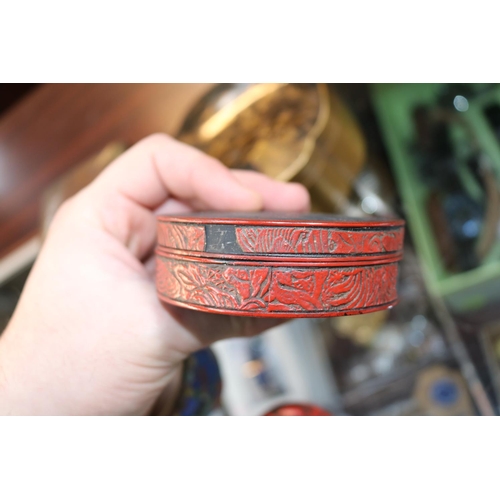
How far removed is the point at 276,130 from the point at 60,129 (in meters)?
0.65

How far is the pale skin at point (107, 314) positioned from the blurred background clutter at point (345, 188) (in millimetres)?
323

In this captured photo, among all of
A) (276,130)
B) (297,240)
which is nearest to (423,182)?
(276,130)

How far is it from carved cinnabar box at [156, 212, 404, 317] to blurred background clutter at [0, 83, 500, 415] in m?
0.56

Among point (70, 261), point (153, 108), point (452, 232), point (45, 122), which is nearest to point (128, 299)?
point (70, 261)

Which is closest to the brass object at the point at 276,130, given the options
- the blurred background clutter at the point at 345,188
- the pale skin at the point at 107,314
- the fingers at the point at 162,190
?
the blurred background clutter at the point at 345,188

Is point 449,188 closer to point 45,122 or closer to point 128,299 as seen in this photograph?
point 128,299

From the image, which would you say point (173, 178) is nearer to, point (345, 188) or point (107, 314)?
point (107, 314)

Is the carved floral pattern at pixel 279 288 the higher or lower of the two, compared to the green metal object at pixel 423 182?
lower

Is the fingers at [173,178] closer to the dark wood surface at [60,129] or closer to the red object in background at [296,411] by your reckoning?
the dark wood surface at [60,129]

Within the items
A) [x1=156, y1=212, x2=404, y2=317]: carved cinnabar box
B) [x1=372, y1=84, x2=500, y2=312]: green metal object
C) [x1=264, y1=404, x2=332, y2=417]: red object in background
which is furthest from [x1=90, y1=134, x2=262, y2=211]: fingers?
[x1=372, y1=84, x2=500, y2=312]: green metal object

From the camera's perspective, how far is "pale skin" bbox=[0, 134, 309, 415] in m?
0.81

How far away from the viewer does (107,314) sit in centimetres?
81

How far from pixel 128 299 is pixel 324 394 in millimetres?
799

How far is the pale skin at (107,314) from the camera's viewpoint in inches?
32.0
